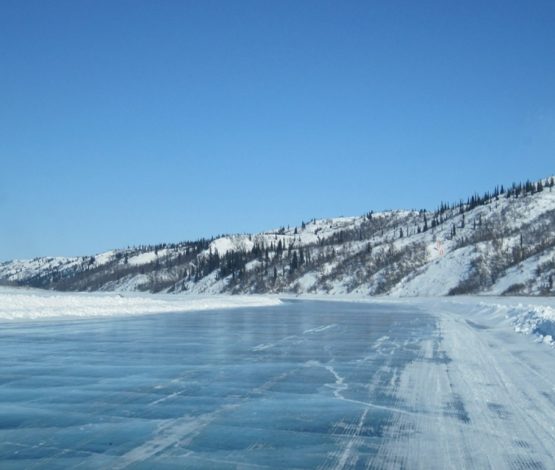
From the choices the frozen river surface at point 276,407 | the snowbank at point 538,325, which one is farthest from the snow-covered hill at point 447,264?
the frozen river surface at point 276,407

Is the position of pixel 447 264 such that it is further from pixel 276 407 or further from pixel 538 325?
pixel 276 407

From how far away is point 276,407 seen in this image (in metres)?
8.81

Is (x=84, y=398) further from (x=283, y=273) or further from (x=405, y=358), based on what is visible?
(x=283, y=273)

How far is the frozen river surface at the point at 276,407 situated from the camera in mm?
6297

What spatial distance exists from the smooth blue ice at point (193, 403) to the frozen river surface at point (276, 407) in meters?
0.03

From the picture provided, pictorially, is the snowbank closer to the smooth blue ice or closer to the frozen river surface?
the frozen river surface

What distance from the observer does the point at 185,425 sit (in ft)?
24.8

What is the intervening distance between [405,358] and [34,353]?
31.1 feet

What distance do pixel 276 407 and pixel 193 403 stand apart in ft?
4.15

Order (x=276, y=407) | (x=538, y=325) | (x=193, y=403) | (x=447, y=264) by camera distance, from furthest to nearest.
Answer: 1. (x=447, y=264)
2. (x=538, y=325)
3. (x=193, y=403)
4. (x=276, y=407)

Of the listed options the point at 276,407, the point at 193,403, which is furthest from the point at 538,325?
the point at 193,403

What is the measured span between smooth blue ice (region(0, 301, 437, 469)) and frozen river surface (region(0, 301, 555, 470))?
0.09ft

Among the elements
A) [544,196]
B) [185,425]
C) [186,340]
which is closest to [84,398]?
[185,425]

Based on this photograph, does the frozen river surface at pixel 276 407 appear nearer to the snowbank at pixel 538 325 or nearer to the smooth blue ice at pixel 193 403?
the smooth blue ice at pixel 193 403
